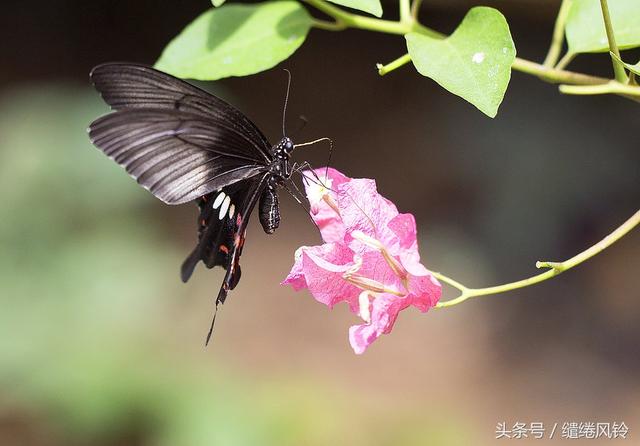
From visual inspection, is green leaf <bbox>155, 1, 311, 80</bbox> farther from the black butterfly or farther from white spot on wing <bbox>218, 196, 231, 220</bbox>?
white spot on wing <bbox>218, 196, 231, 220</bbox>

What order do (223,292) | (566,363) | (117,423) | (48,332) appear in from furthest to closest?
(566,363)
(48,332)
(117,423)
(223,292)

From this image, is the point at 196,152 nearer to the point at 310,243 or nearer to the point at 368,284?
the point at 368,284

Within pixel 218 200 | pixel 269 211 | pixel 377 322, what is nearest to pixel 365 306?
pixel 377 322

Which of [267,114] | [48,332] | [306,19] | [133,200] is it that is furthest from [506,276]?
[306,19]

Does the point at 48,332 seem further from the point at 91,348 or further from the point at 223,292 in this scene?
the point at 223,292

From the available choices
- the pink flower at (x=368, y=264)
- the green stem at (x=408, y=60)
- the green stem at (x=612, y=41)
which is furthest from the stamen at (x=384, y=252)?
the green stem at (x=612, y=41)

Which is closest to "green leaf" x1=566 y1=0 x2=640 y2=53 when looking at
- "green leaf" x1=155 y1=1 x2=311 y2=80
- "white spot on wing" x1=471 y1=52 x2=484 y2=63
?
"white spot on wing" x1=471 y1=52 x2=484 y2=63

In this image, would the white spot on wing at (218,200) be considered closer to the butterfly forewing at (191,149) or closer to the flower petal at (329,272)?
the butterfly forewing at (191,149)
